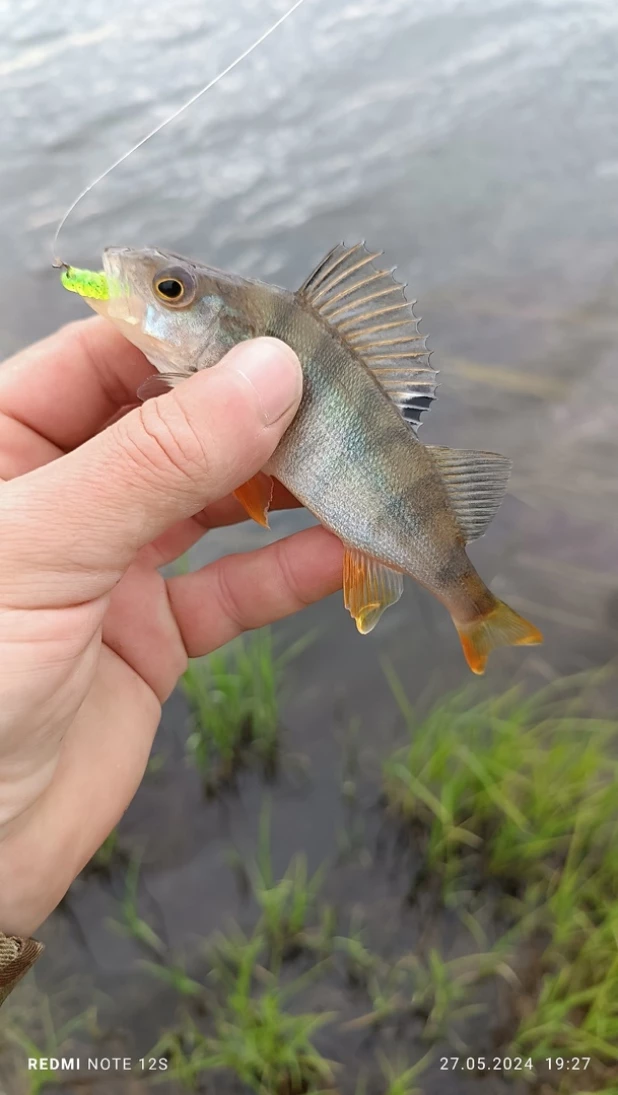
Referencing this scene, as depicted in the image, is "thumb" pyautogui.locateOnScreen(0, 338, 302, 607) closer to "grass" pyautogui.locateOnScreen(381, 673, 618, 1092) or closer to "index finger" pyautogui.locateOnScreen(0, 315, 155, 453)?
"index finger" pyautogui.locateOnScreen(0, 315, 155, 453)

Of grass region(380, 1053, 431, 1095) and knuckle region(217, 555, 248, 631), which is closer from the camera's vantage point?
grass region(380, 1053, 431, 1095)

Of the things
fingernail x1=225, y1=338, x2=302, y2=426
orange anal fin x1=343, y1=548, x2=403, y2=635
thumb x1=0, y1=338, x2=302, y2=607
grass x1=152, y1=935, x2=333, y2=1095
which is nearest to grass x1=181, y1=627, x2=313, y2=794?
grass x1=152, y1=935, x2=333, y2=1095

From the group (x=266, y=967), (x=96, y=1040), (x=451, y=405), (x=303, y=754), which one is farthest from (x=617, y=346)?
(x=96, y=1040)

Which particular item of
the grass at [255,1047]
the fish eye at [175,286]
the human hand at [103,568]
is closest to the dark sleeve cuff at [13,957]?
the human hand at [103,568]

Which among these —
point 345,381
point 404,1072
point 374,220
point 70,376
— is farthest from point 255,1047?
point 374,220

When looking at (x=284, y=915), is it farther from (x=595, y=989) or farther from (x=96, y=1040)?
(x=595, y=989)

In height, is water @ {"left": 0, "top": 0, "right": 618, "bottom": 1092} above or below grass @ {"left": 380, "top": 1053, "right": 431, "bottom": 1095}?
above
